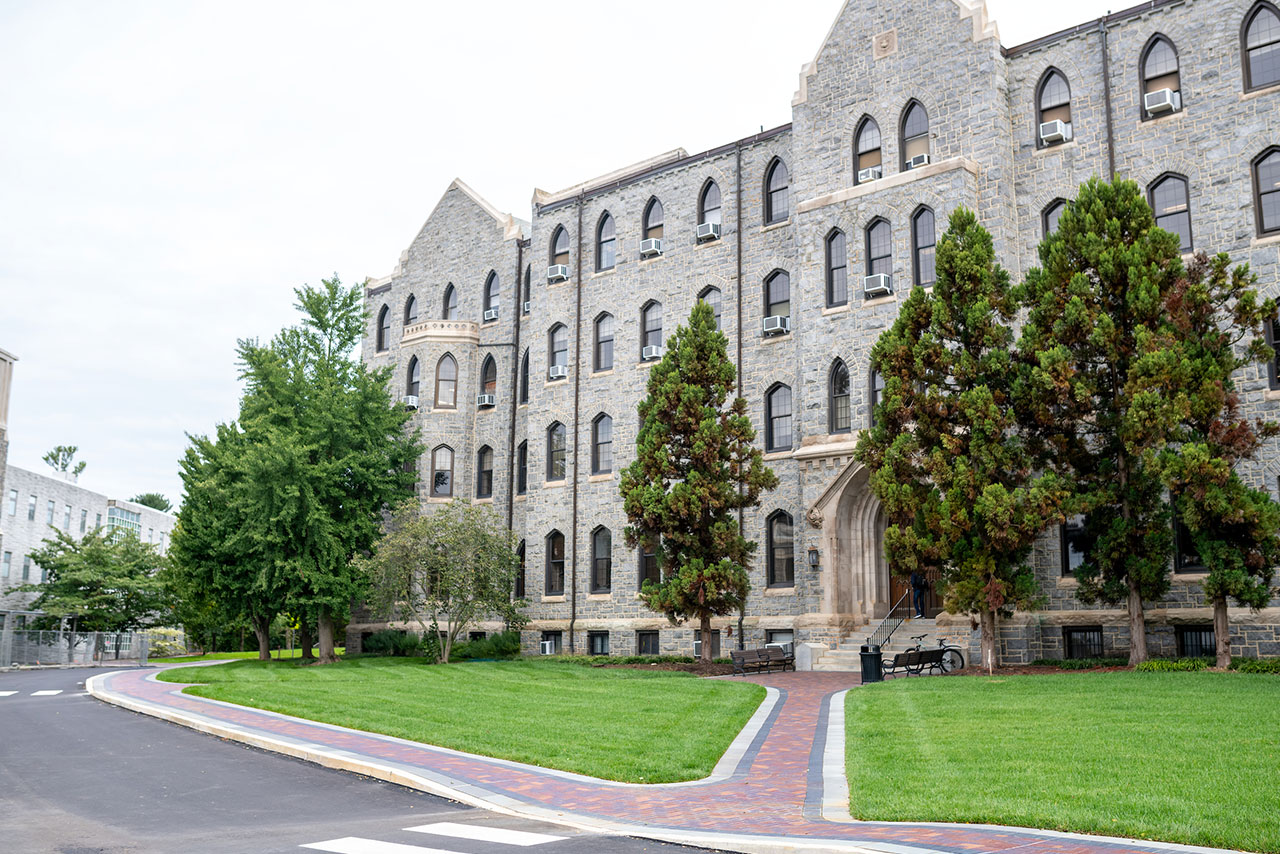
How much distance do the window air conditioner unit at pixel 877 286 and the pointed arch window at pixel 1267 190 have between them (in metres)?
7.64

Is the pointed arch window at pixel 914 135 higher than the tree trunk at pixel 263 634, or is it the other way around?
the pointed arch window at pixel 914 135

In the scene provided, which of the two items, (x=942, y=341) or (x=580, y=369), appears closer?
(x=942, y=341)

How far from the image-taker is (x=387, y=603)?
97.1ft

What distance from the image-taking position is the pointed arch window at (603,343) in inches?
1328

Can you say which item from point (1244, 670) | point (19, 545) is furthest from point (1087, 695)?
point (19, 545)

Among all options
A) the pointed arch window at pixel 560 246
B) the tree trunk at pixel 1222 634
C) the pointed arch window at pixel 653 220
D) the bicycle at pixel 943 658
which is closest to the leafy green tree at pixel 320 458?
the pointed arch window at pixel 560 246

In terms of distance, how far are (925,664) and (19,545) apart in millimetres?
48432

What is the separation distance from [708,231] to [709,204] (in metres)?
1.24

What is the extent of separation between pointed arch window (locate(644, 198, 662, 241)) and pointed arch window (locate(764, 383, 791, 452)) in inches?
267

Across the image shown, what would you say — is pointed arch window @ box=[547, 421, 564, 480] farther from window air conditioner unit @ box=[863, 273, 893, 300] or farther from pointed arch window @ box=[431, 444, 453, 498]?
window air conditioner unit @ box=[863, 273, 893, 300]

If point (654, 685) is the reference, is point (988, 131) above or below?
above

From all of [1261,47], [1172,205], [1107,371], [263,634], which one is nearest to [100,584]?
[263,634]

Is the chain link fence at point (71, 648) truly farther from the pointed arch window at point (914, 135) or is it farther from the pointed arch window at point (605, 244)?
the pointed arch window at point (914, 135)

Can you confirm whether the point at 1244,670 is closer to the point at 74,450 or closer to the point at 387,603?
the point at 387,603
